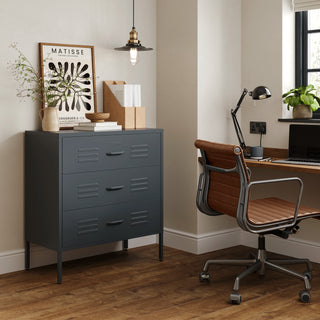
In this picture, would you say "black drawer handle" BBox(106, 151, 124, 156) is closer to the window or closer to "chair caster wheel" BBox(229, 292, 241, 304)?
"chair caster wheel" BBox(229, 292, 241, 304)

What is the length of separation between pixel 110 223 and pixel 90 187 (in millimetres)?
308

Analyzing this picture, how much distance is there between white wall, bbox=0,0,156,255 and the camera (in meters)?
3.84

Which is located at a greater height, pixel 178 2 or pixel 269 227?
Result: pixel 178 2

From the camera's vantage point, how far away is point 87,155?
3754 millimetres

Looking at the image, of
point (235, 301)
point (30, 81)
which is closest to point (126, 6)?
point (30, 81)

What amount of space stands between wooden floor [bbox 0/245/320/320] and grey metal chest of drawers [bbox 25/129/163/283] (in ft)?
0.73

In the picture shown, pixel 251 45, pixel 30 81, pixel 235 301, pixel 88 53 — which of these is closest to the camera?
pixel 235 301

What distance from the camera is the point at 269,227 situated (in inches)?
133

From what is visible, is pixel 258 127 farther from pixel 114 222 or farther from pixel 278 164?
pixel 114 222

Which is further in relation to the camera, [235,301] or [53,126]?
[53,126]

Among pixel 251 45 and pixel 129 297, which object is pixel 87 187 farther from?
pixel 251 45

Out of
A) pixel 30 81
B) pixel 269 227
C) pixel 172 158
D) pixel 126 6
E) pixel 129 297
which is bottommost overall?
pixel 129 297

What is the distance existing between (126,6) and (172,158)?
1.23 meters

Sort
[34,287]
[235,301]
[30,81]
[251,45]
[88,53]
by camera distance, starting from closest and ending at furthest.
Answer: [235,301] < [34,287] < [30,81] < [88,53] < [251,45]
